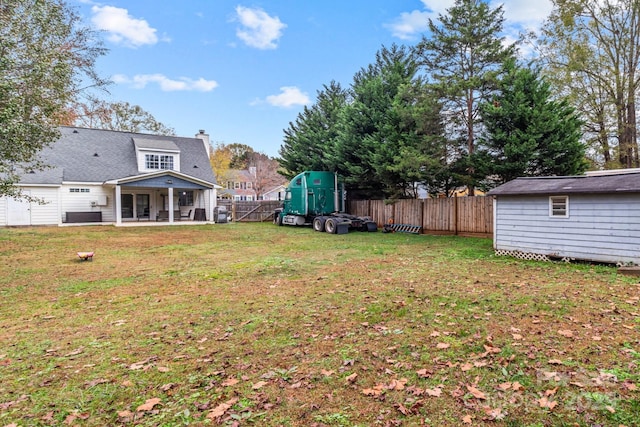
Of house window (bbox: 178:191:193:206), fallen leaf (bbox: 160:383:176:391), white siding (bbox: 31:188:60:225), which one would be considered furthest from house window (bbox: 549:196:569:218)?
white siding (bbox: 31:188:60:225)

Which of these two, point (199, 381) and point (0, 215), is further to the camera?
point (0, 215)

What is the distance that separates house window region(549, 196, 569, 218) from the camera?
8.68m

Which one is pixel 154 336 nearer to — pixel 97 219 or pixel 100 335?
pixel 100 335

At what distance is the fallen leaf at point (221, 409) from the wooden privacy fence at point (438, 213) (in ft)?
43.0

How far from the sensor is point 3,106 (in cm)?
826

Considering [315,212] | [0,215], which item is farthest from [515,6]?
[0,215]

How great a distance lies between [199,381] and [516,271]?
698cm

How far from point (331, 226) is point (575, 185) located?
9915 mm

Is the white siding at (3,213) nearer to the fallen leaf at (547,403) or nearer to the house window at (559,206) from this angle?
the fallen leaf at (547,403)

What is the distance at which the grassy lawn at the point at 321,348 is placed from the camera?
2635 mm

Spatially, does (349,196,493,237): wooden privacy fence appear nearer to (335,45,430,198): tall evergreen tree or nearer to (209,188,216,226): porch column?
(335,45,430,198): tall evergreen tree

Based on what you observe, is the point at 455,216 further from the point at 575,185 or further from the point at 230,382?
the point at 230,382

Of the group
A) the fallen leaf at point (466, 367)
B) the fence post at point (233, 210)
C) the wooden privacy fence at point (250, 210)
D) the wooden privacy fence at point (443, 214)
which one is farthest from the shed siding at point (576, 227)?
the fence post at point (233, 210)

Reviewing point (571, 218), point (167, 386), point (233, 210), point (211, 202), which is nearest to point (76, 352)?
point (167, 386)
